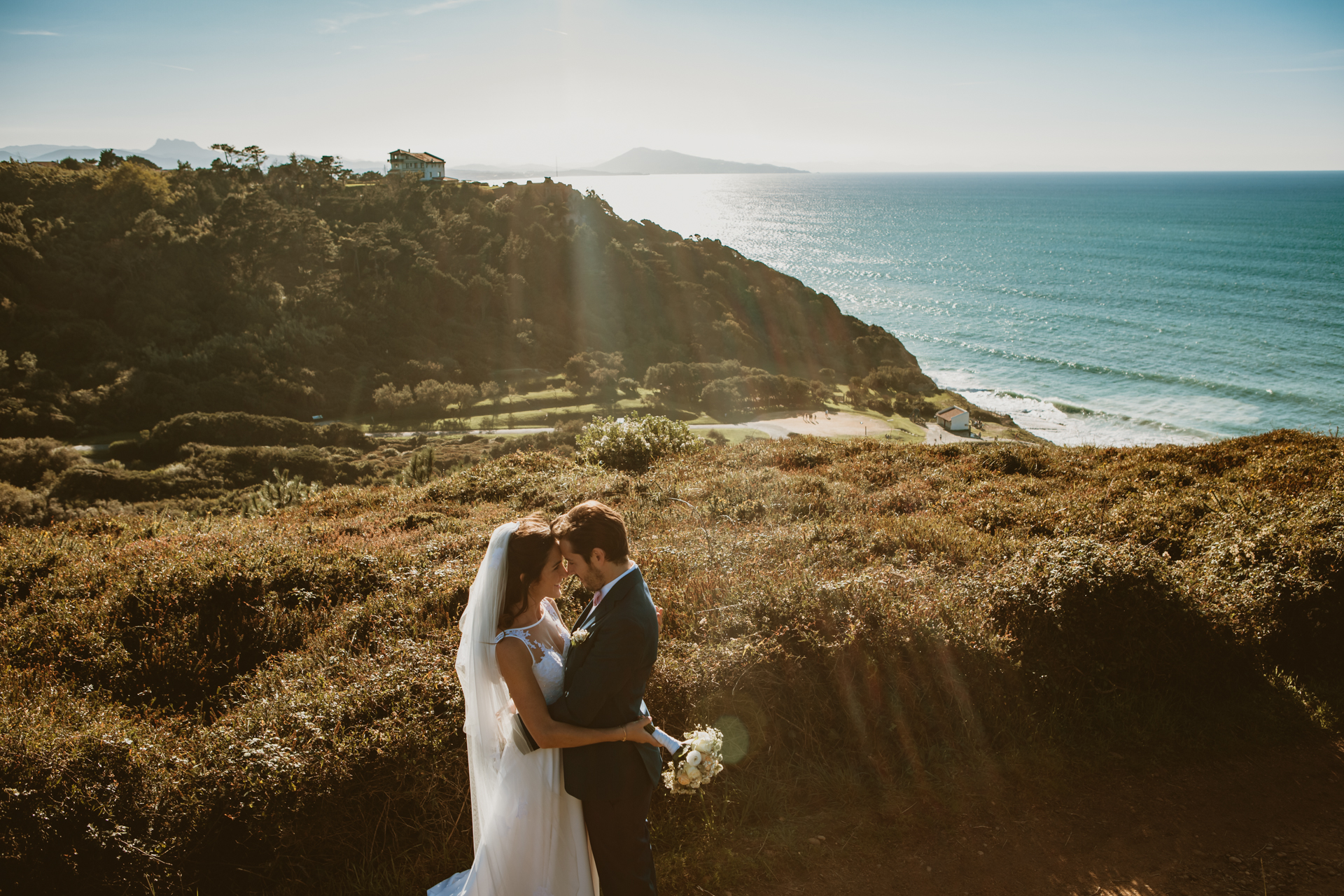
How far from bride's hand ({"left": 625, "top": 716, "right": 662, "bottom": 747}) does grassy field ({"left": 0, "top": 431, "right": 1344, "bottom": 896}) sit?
6.09 feet

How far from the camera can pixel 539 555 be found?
10.6ft

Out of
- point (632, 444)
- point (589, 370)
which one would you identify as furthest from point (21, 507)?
point (589, 370)

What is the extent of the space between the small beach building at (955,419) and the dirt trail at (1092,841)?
40992 millimetres

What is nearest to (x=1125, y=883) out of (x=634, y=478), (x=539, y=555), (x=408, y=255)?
(x=539, y=555)

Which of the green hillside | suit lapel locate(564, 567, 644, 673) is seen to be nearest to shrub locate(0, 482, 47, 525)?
suit lapel locate(564, 567, 644, 673)

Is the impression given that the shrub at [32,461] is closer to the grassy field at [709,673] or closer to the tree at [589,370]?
the grassy field at [709,673]

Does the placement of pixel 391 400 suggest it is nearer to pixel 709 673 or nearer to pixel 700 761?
pixel 709 673

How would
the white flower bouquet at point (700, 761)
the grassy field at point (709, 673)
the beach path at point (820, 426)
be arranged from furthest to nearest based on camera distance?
1. the beach path at point (820, 426)
2. the grassy field at point (709, 673)
3. the white flower bouquet at point (700, 761)

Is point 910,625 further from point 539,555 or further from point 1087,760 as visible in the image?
point 539,555

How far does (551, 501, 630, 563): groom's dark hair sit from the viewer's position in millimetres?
3186

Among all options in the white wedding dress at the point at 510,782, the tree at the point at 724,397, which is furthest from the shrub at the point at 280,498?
the tree at the point at 724,397

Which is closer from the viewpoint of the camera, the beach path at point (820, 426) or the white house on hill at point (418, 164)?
the beach path at point (820, 426)

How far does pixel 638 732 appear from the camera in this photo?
3.20 m

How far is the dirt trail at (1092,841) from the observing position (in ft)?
14.8
